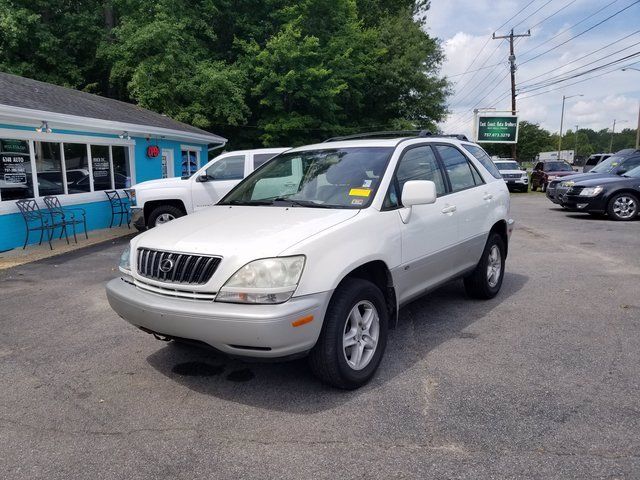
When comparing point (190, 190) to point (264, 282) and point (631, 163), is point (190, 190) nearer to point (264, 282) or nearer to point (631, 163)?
point (264, 282)

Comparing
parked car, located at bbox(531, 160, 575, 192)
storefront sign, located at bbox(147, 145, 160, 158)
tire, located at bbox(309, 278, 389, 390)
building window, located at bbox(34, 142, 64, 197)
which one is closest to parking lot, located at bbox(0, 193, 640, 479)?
tire, located at bbox(309, 278, 389, 390)

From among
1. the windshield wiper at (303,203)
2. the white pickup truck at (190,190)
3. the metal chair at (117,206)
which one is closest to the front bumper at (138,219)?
the white pickup truck at (190,190)

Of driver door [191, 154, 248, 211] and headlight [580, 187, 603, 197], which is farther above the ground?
driver door [191, 154, 248, 211]

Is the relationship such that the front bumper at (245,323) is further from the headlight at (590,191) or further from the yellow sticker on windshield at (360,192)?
the headlight at (590,191)

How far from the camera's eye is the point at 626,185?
12891 millimetres

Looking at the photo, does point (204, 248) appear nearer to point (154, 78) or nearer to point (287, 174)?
point (287, 174)

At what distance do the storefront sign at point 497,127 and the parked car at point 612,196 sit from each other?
17591 mm

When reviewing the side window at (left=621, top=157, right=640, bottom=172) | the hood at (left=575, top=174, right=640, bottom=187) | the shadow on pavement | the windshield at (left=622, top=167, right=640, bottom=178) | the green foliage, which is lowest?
the shadow on pavement

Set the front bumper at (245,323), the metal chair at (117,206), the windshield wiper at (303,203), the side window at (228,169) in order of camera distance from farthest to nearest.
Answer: the metal chair at (117,206)
the side window at (228,169)
the windshield wiper at (303,203)
the front bumper at (245,323)

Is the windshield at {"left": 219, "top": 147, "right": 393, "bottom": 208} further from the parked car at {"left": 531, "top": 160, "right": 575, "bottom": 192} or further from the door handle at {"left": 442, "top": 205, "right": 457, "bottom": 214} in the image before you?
the parked car at {"left": 531, "top": 160, "right": 575, "bottom": 192}

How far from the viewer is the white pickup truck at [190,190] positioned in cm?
1037

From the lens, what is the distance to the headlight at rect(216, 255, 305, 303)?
3.04 meters

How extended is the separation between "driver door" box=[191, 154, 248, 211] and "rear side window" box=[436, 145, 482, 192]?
5.88 metres

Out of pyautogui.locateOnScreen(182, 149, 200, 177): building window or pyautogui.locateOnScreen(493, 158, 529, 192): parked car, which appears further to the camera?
pyautogui.locateOnScreen(493, 158, 529, 192): parked car
